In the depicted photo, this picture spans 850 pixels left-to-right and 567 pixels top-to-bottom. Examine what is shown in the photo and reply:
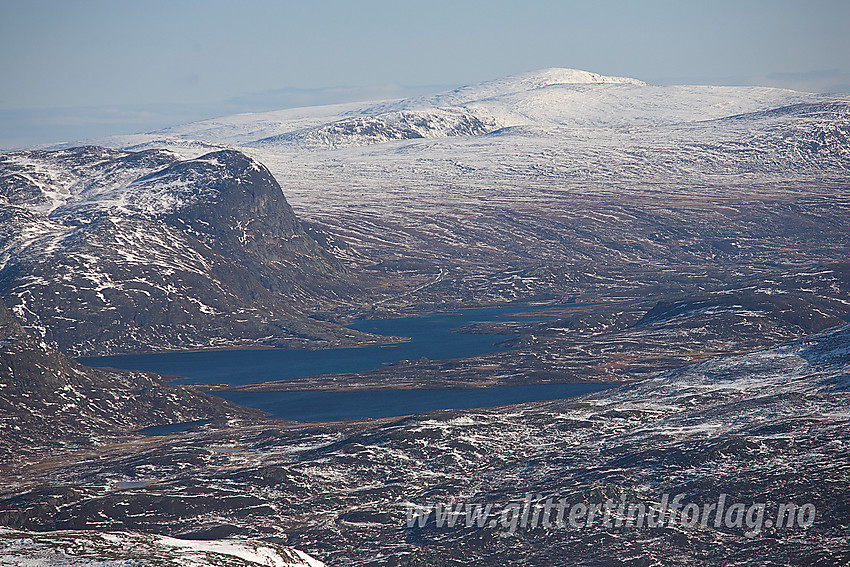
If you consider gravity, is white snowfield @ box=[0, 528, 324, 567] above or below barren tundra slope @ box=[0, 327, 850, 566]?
above

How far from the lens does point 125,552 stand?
93125mm

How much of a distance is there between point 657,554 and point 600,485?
21.2 m

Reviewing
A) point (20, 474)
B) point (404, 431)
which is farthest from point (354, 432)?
point (20, 474)

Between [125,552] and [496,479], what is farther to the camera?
[496,479]

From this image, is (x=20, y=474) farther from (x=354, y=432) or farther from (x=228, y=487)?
(x=354, y=432)

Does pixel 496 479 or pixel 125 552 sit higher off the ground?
pixel 125 552

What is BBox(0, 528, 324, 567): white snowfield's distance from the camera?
89.6 metres

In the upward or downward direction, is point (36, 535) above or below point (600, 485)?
above

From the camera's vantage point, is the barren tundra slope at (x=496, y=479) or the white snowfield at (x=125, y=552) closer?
the white snowfield at (x=125, y=552)

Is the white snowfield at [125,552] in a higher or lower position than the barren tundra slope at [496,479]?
higher

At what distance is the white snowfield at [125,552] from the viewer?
89.6 meters

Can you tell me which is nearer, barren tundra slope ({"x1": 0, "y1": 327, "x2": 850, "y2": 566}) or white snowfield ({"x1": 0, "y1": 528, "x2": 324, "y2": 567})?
white snowfield ({"x1": 0, "y1": 528, "x2": 324, "y2": 567})

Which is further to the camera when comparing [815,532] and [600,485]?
[600,485]

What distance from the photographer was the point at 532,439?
578ft
